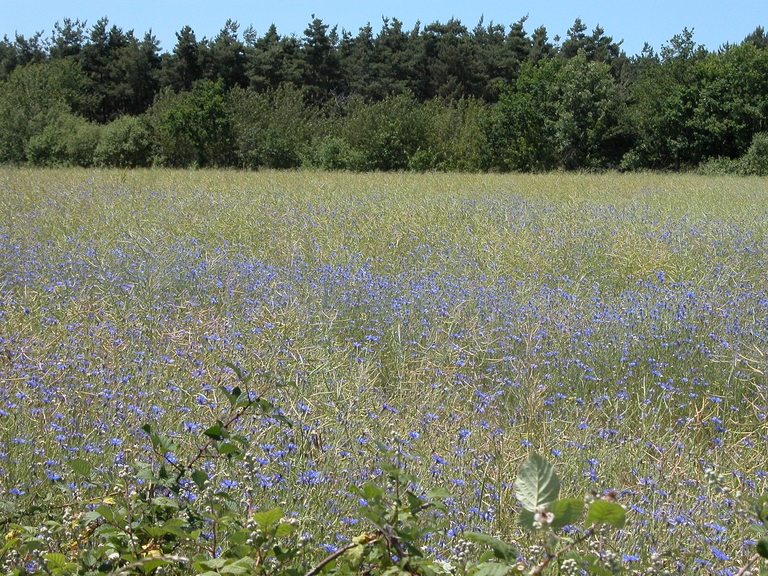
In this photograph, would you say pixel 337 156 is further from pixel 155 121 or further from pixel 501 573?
pixel 501 573

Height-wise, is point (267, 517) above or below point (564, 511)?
below

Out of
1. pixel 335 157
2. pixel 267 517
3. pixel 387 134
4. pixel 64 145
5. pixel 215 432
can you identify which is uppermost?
pixel 387 134

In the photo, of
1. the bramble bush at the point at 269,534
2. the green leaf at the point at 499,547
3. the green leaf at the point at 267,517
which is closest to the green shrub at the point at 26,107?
the bramble bush at the point at 269,534

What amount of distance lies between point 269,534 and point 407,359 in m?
2.45

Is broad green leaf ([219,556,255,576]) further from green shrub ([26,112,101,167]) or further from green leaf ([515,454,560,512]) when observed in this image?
green shrub ([26,112,101,167])

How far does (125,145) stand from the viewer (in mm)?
27781

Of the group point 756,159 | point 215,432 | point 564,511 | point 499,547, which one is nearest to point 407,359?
point 215,432

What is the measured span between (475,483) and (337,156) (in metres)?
24.4

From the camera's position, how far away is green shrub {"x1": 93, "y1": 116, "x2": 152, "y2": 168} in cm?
2755

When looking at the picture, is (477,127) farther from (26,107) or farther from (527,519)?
(527,519)

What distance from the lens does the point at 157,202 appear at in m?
9.77

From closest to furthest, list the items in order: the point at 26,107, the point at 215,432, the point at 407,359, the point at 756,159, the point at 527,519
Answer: the point at 527,519 → the point at 215,432 → the point at 407,359 → the point at 756,159 → the point at 26,107

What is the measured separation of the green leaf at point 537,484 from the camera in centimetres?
92

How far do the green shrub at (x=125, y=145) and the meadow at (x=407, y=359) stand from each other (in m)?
20.9
